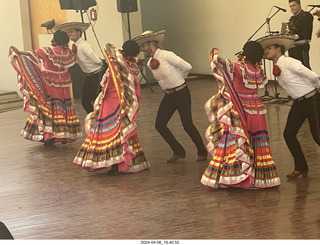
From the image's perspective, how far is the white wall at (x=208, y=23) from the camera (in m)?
12.6

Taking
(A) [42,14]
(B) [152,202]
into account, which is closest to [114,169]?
(B) [152,202]

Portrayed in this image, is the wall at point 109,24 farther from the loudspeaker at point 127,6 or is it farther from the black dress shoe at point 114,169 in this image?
the black dress shoe at point 114,169

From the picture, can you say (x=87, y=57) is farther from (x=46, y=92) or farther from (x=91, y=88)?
(x=46, y=92)

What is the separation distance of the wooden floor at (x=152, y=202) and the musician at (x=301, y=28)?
7.59 ft

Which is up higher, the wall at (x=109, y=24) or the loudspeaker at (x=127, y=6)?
the loudspeaker at (x=127, y=6)

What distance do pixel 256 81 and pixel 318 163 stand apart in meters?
1.29

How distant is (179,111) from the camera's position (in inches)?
270

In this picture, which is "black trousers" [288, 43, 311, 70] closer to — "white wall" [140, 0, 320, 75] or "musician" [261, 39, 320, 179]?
"white wall" [140, 0, 320, 75]

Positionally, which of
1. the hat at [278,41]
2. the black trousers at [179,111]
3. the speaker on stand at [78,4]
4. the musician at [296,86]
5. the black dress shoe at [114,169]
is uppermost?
the speaker on stand at [78,4]

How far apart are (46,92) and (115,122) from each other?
194 centimetres

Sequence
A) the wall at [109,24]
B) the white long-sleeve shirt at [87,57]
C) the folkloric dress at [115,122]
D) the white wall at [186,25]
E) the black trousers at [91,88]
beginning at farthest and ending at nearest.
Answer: the wall at [109,24]
the white wall at [186,25]
the black trousers at [91,88]
the white long-sleeve shirt at [87,57]
the folkloric dress at [115,122]

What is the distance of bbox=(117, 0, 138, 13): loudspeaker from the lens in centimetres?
1248

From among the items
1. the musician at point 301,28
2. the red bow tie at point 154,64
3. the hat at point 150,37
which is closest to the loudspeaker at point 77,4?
the musician at point 301,28
